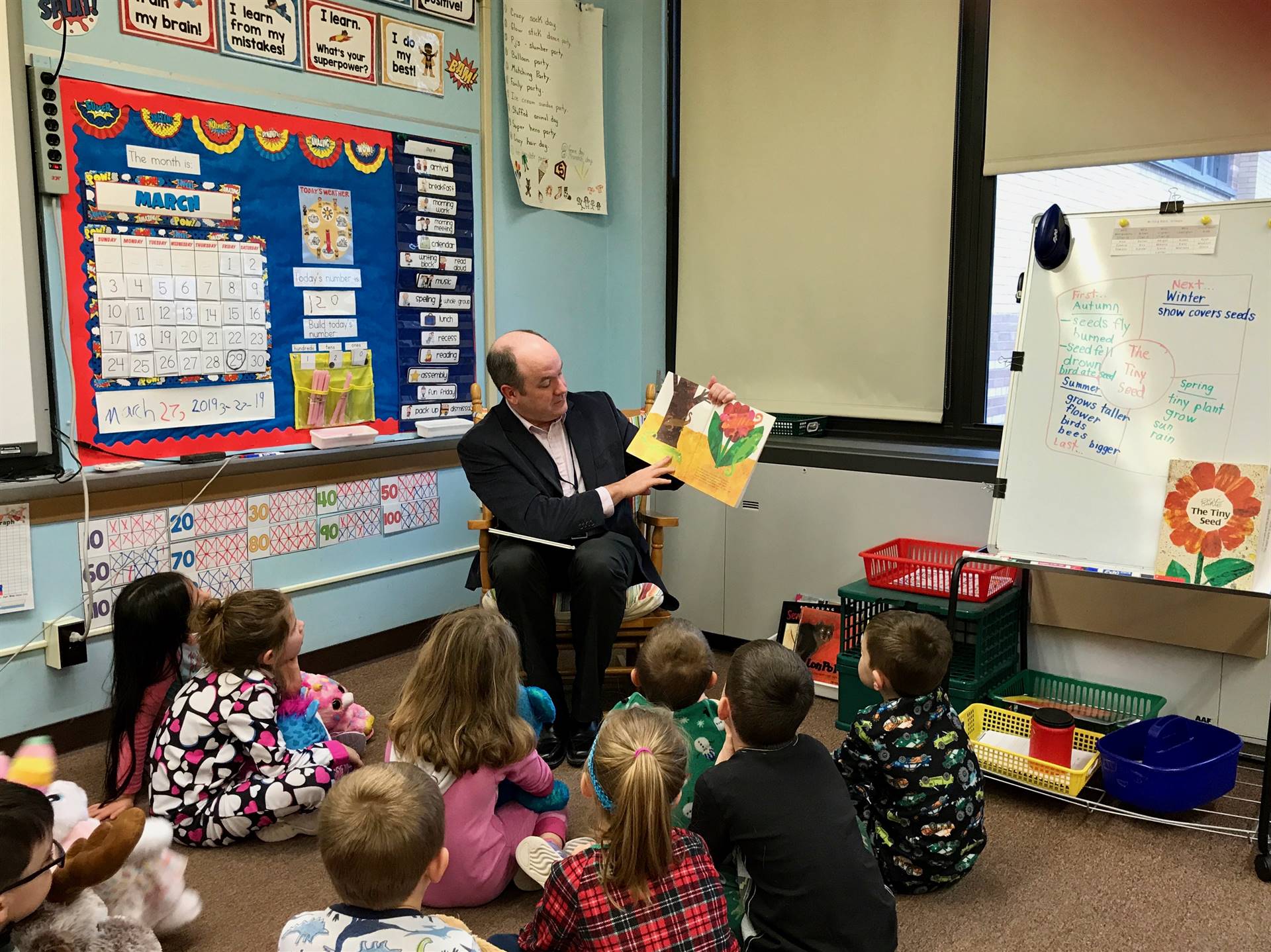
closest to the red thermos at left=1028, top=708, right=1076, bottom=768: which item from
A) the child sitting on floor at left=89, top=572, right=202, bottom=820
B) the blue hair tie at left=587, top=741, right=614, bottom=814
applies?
the blue hair tie at left=587, top=741, right=614, bottom=814

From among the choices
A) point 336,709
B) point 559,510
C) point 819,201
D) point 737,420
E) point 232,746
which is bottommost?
point 336,709

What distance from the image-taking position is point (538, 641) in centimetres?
285

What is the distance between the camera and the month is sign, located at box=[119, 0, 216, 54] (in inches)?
110

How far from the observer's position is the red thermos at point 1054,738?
251 cm

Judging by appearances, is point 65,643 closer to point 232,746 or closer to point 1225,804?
point 232,746

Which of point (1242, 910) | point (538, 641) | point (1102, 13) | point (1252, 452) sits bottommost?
point (1242, 910)

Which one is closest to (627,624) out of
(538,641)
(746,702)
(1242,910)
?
(538,641)

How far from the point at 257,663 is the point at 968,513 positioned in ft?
6.95

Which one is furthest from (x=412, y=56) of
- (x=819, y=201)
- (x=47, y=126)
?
(x=819, y=201)

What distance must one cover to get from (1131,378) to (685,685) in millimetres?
1446

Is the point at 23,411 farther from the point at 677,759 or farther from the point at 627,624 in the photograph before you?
the point at 677,759

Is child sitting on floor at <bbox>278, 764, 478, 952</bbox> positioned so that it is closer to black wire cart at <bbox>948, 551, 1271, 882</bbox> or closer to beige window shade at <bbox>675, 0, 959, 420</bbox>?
black wire cart at <bbox>948, 551, 1271, 882</bbox>

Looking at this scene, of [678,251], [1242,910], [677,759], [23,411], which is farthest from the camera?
[678,251]

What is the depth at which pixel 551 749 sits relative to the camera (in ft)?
9.19
